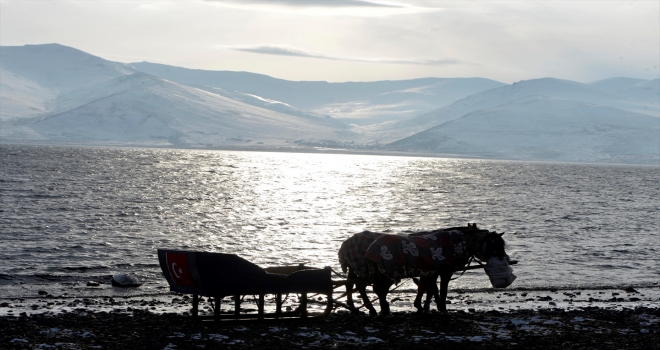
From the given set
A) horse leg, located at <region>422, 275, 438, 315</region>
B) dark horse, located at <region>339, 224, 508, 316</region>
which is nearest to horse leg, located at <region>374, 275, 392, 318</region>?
dark horse, located at <region>339, 224, 508, 316</region>

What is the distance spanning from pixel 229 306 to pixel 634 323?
805 cm

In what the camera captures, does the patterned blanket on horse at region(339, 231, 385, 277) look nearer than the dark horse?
No

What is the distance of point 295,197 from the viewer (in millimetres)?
60719

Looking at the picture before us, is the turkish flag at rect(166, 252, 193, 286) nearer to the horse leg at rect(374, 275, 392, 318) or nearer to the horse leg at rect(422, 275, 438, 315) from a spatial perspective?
the horse leg at rect(374, 275, 392, 318)

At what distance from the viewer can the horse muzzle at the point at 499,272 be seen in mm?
14023

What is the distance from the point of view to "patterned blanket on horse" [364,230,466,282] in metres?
13.6

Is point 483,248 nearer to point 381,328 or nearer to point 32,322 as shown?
point 381,328

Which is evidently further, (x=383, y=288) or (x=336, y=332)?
(x=383, y=288)

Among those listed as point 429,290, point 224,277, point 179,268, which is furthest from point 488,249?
point 179,268

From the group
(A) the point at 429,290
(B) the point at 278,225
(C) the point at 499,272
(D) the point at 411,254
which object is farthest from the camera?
(B) the point at 278,225

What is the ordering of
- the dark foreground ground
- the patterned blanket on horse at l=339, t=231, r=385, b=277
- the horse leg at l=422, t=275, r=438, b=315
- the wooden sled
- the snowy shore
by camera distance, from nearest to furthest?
the dark foreground ground → the snowy shore → the wooden sled → the patterned blanket on horse at l=339, t=231, r=385, b=277 → the horse leg at l=422, t=275, r=438, b=315

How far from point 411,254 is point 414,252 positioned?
8cm

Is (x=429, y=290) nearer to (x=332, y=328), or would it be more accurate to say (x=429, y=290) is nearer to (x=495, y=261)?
(x=495, y=261)

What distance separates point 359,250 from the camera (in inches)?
555
